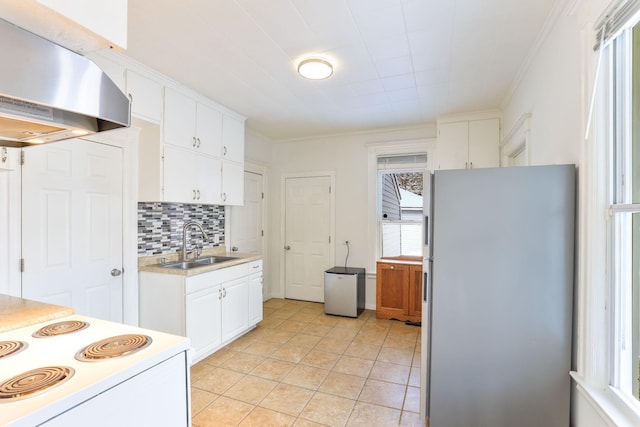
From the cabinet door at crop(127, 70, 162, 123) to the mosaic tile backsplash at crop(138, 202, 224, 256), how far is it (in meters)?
0.83

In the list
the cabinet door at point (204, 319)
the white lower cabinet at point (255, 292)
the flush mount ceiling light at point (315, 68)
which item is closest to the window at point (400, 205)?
the white lower cabinet at point (255, 292)

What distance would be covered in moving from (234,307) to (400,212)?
2.57 m

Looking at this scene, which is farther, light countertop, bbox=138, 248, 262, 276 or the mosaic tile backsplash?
the mosaic tile backsplash

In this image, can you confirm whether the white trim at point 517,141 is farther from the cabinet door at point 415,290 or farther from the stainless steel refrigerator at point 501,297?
the cabinet door at point 415,290

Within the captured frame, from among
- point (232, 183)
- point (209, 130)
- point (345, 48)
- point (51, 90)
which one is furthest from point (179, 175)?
point (51, 90)

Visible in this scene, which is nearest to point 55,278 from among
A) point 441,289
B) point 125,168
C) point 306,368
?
point 125,168

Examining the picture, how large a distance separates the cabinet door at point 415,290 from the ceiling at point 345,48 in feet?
6.36

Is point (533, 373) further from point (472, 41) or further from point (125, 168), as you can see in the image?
point (125, 168)

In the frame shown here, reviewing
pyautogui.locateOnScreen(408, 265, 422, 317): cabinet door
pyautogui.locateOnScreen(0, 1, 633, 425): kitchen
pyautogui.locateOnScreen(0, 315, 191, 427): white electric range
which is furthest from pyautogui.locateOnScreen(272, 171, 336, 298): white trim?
pyautogui.locateOnScreen(0, 315, 191, 427): white electric range

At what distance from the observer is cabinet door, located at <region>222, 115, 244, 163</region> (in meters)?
3.48

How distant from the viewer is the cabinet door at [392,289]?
394cm

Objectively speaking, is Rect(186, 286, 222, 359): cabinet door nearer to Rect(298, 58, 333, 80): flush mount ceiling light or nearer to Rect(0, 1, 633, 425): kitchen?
Rect(0, 1, 633, 425): kitchen

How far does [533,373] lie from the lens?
1574mm

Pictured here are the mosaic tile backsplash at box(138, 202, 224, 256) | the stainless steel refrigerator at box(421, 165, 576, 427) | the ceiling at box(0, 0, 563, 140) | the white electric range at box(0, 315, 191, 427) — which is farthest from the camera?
the mosaic tile backsplash at box(138, 202, 224, 256)
